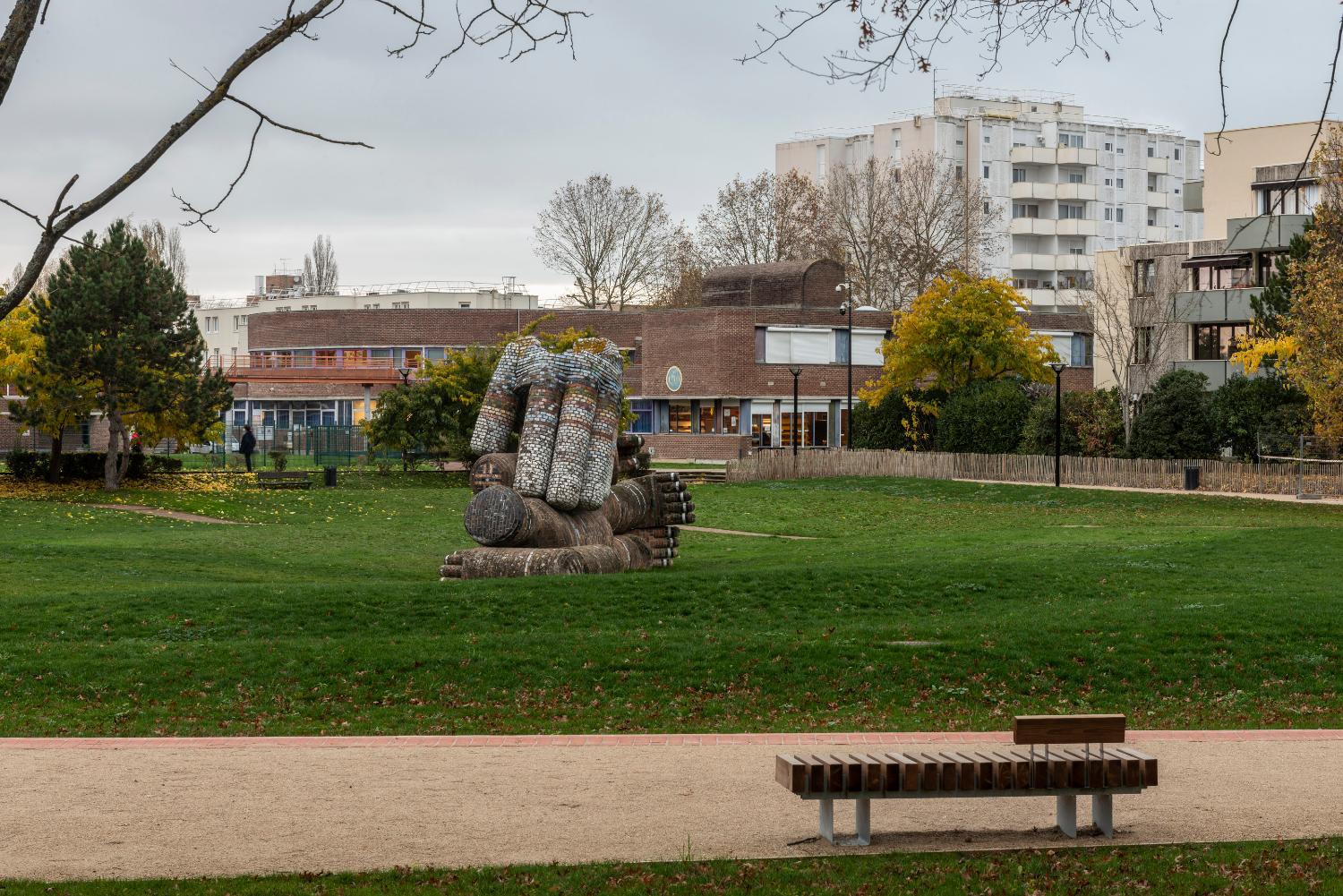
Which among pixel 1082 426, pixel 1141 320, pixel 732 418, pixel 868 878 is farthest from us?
pixel 732 418

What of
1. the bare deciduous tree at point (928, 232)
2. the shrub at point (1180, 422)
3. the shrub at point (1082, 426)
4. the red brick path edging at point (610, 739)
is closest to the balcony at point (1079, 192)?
the bare deciduous tree at point (928, 232)

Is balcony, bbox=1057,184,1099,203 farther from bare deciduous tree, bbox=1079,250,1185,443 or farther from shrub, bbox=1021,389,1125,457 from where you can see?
shrub, bbox=1021,389,1125,457

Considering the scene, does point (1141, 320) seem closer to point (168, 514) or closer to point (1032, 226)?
point (168, 514)

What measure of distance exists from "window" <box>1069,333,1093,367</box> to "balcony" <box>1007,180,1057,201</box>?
33.3 meters

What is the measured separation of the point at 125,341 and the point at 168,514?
6313mm

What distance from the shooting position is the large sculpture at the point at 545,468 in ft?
69.3

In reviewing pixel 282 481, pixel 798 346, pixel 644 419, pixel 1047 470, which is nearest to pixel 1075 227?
pixel 798 346

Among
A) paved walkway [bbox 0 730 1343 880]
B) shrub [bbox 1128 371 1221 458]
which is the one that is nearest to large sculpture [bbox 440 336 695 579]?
paved walkway [bbox 0 730 1343 880]

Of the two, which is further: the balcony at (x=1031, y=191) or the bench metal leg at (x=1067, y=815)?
the balcony at (x=1031, y=191)

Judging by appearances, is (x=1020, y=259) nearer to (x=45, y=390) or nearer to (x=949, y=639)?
(x=45, y=390)

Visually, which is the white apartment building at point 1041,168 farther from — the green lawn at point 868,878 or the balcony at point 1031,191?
the green lawn at point 868,878

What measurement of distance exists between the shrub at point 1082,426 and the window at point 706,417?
801 inches

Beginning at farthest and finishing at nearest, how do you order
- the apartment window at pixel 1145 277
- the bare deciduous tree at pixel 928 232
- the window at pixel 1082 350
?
the bare deciduous tree at pixel 928 232 → the window at pixel 1082 350 → the apartment window at pixel 1145 277

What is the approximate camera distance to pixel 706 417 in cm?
7156
